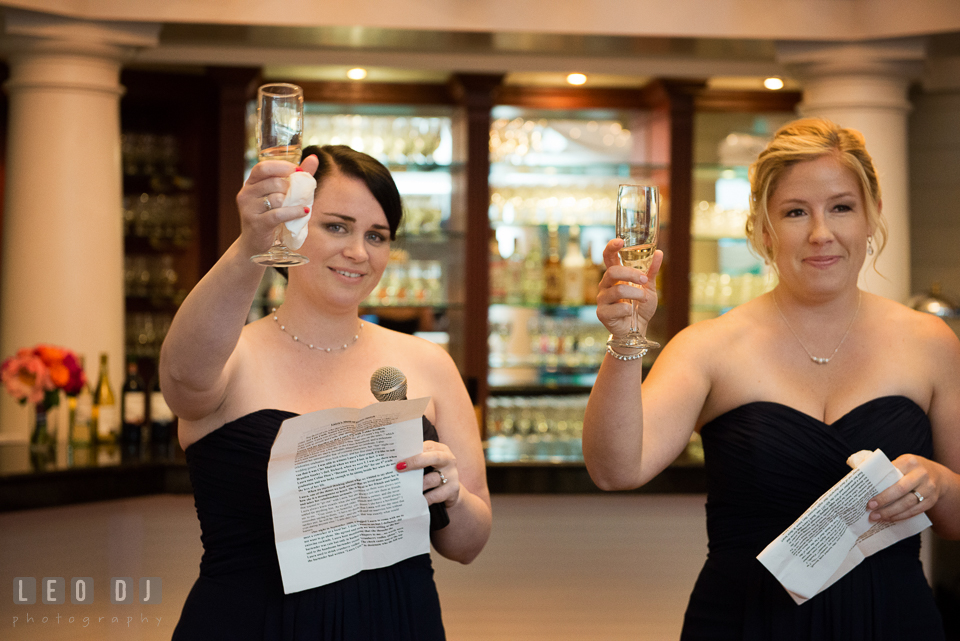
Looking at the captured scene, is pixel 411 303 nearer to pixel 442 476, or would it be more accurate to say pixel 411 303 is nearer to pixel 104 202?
pixel 104 202

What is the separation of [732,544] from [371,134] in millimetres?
3909

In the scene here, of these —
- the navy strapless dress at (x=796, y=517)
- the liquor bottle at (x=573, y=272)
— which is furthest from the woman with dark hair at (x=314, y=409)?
the liquor bottle at (x=573, y=272)

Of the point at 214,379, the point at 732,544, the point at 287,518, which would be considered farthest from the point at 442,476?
the point at 732,544

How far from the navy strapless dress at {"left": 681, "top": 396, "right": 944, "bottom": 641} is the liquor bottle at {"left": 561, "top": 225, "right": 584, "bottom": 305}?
3624 millimetres

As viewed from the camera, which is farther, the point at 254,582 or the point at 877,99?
the point at 877,99

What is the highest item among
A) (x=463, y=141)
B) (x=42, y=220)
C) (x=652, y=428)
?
(x=463, y=141)

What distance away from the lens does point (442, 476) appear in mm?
1509

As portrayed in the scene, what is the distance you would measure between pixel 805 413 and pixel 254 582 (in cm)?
106

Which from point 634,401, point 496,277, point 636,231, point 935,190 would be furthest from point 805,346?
point 935,190

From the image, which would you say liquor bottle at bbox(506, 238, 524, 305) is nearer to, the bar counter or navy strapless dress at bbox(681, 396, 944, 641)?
the bar counter

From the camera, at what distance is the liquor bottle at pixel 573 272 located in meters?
5.34

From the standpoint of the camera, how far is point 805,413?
1.71 metres

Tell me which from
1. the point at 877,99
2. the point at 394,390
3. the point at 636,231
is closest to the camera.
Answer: the point at 636,231

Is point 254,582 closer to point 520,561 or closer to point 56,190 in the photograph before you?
point 520,561
